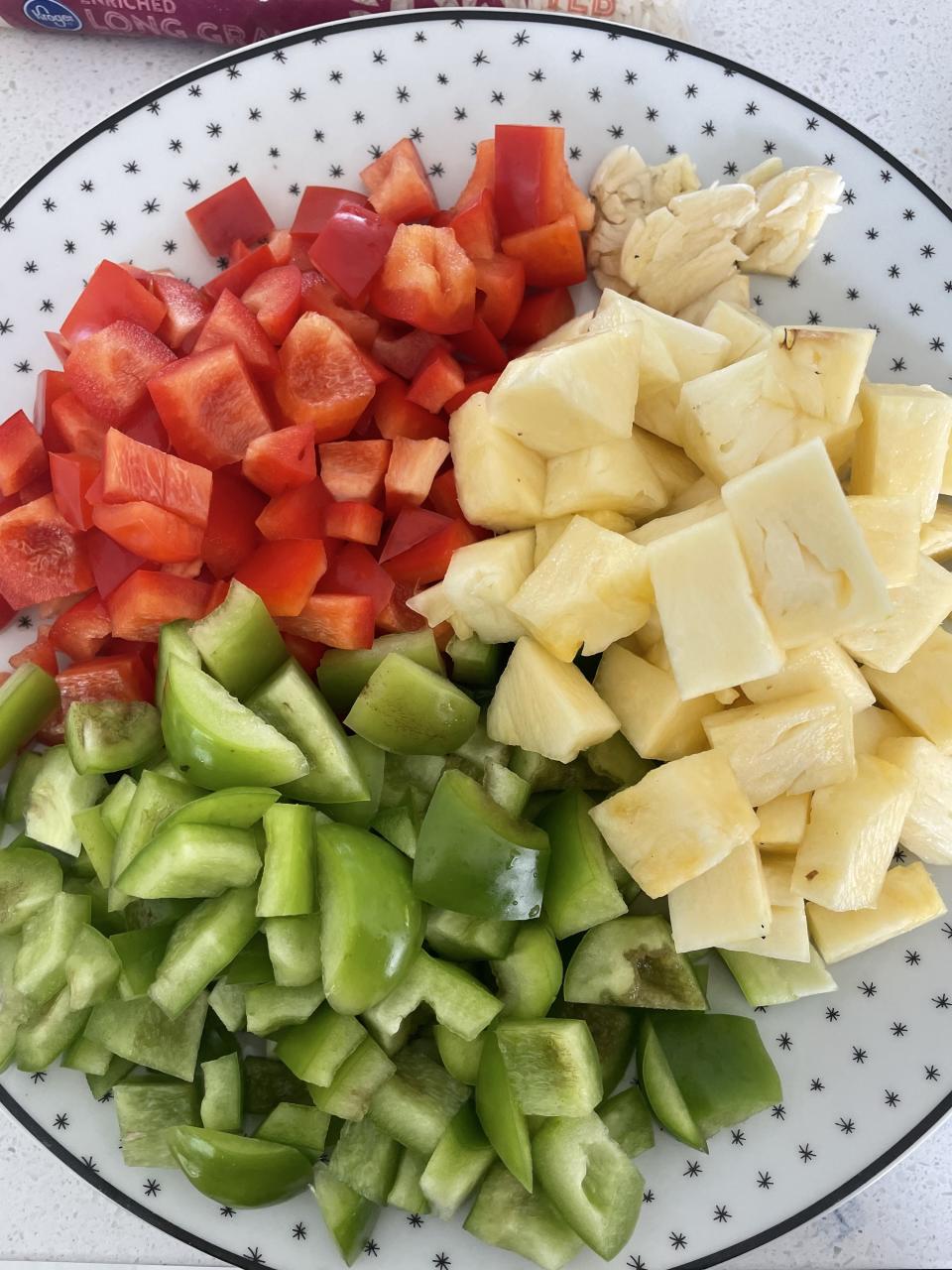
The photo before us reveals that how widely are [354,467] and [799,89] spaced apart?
1.01 m

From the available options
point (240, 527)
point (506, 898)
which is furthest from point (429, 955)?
point (240, 527)

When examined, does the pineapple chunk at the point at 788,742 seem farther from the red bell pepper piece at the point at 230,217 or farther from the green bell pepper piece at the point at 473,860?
the red bell pepper piece at the point at 230,217

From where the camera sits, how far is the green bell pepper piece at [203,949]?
1.11 m

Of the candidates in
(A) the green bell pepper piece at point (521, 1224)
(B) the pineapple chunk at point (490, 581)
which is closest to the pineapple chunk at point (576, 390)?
(B) the pineapple chunk at point (490, 581)

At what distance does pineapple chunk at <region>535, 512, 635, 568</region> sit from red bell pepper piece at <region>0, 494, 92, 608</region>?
2.01ft

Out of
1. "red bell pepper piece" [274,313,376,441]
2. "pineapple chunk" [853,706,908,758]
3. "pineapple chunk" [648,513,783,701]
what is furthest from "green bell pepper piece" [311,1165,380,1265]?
"red bell pepper piece" [274,313,376,441]

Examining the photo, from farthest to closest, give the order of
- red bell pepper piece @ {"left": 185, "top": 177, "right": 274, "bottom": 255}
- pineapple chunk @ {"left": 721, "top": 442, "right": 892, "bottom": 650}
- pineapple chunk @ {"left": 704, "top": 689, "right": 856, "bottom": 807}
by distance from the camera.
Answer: red bell pepper piece @ {"left": 185, "top": 177, "right": 274, "bottom": 255} → pineapple chunk @ {"left": 704, "top": 689, "right": 856, "bottom": 807} → pineapple chunk @ {"left": 721, "top": 442, "right": 892, "bottom": 650}

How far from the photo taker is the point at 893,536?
111 cm

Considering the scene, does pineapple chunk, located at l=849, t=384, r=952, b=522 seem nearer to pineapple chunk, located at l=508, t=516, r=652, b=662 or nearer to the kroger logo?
pineapple chunk, located at l=508, t=516, r=652, b=662

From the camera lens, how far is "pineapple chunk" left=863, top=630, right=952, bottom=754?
120 cm

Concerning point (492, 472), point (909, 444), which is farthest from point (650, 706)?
point (909, 444)

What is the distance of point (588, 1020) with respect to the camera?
49.0 inches

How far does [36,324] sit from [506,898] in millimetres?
1055

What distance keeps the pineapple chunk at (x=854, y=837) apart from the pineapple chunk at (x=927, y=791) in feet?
0.06
